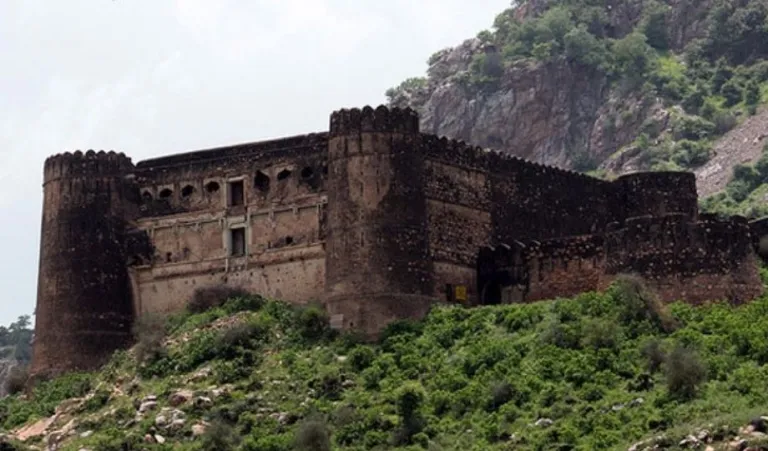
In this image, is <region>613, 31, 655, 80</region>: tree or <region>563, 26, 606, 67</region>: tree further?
<region>563, 26, 606, 67</region>: tree

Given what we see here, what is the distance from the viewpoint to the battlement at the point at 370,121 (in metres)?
64.2

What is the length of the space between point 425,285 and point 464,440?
331 inches

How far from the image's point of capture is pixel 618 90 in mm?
125375

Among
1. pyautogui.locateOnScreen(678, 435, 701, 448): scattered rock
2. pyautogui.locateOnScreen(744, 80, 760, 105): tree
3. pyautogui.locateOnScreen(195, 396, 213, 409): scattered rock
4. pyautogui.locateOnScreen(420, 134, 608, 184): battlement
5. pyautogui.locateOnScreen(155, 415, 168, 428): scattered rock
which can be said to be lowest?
pyautogui.locateOnScreen(678, 435, 701, 448): scattered rock

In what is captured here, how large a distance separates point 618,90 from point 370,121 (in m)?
62.2

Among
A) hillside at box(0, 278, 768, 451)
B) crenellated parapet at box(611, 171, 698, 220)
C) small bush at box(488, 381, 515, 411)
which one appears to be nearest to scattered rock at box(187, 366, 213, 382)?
hillside at box(0, 278, 768, 451)

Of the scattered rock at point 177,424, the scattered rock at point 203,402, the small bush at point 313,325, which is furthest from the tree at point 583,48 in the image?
the scattered rock at point 177,424

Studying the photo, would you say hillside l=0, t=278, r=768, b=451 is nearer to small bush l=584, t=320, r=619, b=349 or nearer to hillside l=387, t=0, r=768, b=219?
small bush l=584, t=320, r=619, b=349

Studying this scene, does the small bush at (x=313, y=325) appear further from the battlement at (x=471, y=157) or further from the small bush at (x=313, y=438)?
the small bush at (x=313, y=438)

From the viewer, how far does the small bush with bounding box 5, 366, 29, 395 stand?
227ft

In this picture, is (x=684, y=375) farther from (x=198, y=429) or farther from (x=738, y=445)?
(x=198, y=429)

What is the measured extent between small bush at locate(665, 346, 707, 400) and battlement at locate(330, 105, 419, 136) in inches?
453

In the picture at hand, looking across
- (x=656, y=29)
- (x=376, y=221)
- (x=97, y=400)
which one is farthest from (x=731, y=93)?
(x=97, y=400)

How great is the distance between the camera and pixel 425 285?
2518 inches
